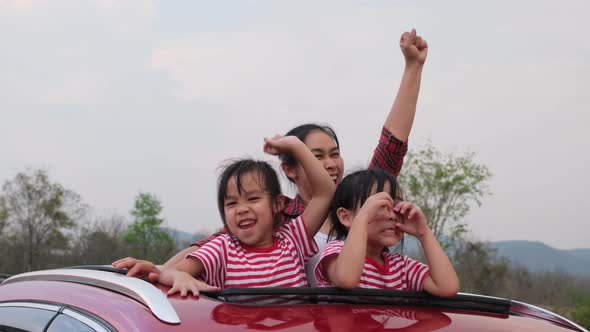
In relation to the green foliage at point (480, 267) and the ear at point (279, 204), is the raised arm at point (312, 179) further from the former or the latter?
the green foliage at point (480, 267)

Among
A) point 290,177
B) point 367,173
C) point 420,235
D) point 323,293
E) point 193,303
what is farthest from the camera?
point 290,177

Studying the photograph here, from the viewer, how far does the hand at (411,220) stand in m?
3.13

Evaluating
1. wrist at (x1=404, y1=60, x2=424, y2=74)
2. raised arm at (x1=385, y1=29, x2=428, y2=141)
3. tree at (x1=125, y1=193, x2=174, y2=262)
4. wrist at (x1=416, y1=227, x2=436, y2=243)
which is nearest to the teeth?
wrist at (x1=416, y1=227, x2=436, y2=243)

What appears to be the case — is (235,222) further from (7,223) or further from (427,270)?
(7,223)

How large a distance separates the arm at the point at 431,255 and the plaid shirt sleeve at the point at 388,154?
3.27 feet

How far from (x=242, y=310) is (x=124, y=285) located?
1.46 ft

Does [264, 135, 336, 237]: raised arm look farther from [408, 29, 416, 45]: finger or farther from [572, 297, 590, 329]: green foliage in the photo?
[572, 297, 590, 329]: green foliage

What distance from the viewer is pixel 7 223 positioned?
34656 millimetres

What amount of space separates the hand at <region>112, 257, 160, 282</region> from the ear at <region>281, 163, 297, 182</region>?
3.68 feet

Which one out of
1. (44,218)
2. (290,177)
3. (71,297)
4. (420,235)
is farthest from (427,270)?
(44,218)

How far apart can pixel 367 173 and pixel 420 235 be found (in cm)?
40

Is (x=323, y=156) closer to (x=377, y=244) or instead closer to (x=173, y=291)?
(x=377, y=244)

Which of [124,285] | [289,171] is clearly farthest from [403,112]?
[124,285]

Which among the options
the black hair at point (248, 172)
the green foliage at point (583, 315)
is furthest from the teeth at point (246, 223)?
the green foliage at point (583, 315)
